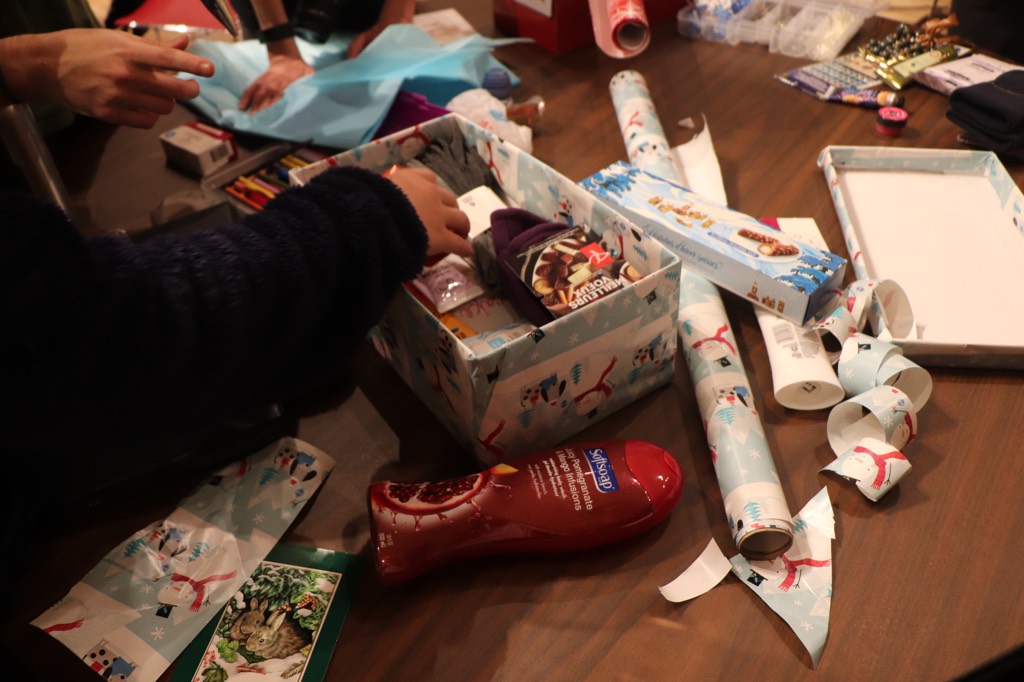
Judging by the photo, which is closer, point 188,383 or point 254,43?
point 188,383

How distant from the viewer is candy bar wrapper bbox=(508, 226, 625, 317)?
0.62 metres

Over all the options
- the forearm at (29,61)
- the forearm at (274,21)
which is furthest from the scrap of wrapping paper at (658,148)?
the forearm at (29,61)

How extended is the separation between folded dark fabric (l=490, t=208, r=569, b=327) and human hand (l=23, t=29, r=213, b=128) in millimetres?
305

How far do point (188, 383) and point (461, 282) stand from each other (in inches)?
10.8

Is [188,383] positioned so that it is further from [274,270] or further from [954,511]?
[954,511]

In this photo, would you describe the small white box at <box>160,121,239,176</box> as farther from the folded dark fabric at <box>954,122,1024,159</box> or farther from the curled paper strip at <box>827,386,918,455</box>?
the folded dark fabric at <box>954,122,1024,159</box>

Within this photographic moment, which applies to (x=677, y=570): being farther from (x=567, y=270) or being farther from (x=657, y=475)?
(x=567, y=270)

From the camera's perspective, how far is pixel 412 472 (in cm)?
65

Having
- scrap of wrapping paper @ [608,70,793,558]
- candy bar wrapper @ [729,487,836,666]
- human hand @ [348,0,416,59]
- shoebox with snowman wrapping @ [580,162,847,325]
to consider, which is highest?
human hand @ [348,0,416,59]

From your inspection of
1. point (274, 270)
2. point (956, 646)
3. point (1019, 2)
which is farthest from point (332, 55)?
point (956, 646)

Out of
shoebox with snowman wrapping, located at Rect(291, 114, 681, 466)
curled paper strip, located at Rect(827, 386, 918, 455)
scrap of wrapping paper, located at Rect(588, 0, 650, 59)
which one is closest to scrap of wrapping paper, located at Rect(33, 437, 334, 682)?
shoebox with snowman wrapping, located at Rect(291, 114, 681, 466)

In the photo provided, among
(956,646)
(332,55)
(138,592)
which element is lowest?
(956,646)

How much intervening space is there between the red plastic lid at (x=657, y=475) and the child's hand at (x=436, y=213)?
25 centimetres

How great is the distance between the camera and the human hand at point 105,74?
26.6 inches
